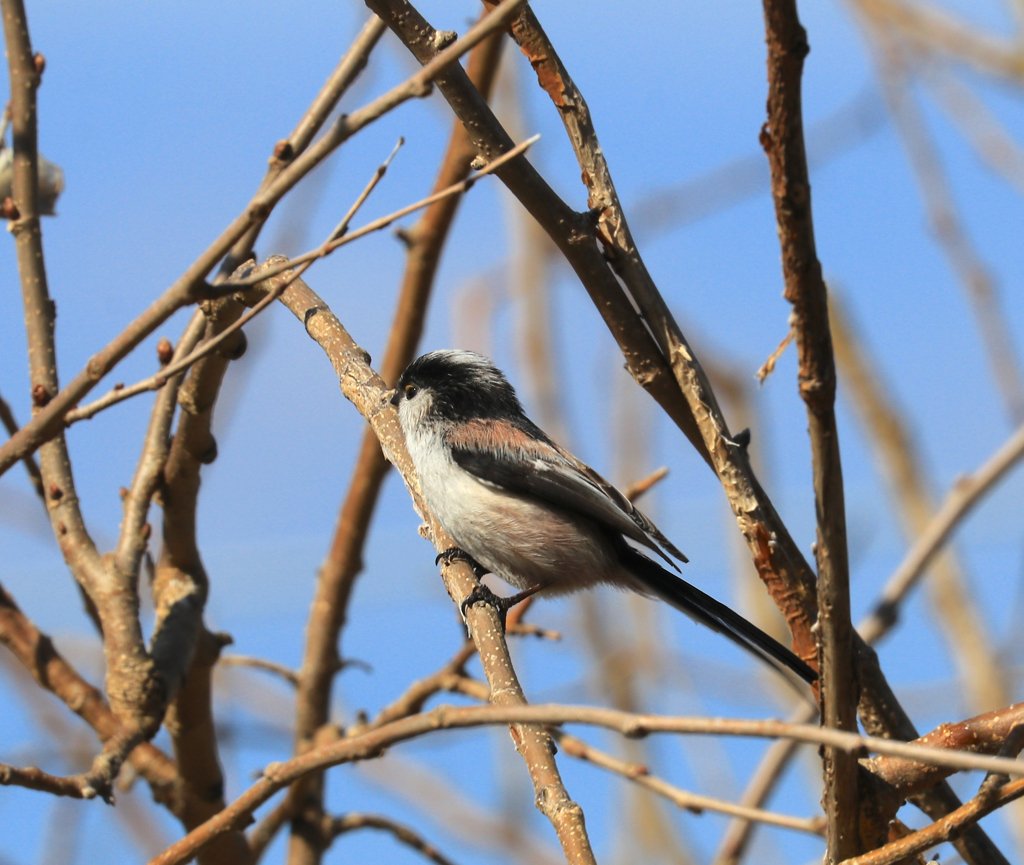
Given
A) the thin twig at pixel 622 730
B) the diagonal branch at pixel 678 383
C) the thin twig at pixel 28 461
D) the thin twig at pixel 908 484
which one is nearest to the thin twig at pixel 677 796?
the diagonal branch at pixel 678 383

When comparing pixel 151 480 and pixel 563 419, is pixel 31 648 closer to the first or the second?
pixel 151 480

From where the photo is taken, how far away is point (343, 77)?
1.74 meters

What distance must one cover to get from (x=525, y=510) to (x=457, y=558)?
314 mm

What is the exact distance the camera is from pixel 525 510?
11.0 ft

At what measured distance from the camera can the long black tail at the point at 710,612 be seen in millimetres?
2551

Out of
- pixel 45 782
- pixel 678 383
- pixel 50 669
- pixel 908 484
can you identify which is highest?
pixel 908 484

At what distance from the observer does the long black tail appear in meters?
2.55

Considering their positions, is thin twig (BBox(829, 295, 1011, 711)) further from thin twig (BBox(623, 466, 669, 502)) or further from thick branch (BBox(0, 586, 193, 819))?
thick branch (BBox(0, 586, 193, 819))

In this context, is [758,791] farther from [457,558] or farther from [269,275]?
[269,275]

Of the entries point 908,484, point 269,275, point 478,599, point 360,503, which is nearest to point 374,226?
point 269,275

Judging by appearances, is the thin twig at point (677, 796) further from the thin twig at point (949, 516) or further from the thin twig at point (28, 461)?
the thin twig at point (28, 461)

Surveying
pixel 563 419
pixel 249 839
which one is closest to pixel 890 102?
pixel 563 419

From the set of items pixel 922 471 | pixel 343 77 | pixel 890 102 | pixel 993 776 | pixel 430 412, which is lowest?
pixel 993 776

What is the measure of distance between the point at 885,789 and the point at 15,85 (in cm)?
281
